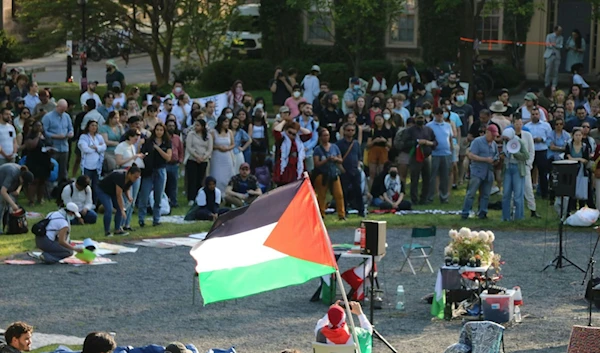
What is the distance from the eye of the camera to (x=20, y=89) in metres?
26.6

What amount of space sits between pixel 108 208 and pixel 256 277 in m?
9.22

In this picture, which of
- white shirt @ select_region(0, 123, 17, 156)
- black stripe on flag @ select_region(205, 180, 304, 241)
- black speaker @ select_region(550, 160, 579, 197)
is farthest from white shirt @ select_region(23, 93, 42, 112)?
black stripe on flag @ select_region(205, 180, 304, 241)

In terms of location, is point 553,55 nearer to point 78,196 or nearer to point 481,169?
point 481,169

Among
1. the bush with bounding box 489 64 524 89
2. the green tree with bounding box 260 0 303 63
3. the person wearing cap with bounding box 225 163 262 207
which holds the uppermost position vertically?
the green tree with bounding box 260 0 303 63

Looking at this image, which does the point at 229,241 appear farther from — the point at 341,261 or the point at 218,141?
the point at 218,141

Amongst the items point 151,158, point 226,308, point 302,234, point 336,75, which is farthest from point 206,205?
point 336,75

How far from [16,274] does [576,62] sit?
70.7ft

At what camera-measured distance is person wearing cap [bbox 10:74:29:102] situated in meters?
26.5

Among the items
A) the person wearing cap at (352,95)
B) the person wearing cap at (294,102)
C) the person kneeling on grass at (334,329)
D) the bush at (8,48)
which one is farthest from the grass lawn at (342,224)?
the bush at (8,48)

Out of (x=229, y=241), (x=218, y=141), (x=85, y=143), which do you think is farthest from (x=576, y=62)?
(x=229, y=241)

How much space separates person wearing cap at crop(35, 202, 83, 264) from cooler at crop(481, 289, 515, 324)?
20.7 feet

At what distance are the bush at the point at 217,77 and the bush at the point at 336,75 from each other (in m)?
2.82

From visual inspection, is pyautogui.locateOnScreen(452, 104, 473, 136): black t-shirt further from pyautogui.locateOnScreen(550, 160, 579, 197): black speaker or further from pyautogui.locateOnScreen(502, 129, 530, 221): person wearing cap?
pyautogui.locateOnScreen(550, 160, 579, 197): black speaker

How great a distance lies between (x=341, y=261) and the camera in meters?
17.8
